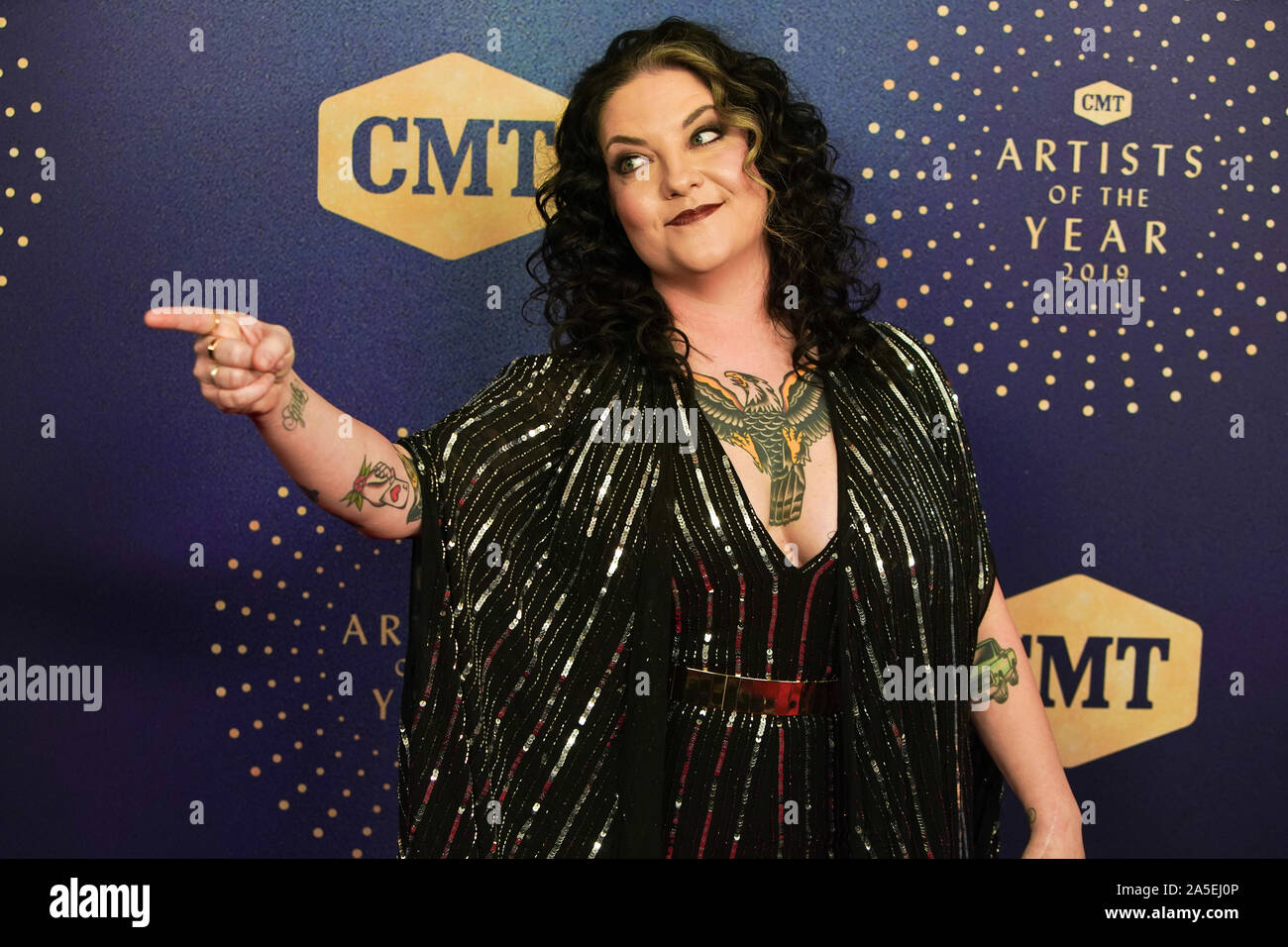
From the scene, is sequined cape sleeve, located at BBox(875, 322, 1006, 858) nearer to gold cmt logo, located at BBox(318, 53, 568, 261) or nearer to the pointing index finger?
gold cmt logo, located at BBox(318, 53, 568, 261)

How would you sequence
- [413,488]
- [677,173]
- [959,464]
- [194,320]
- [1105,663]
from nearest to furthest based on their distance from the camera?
[194,320], [413,488], [677,173], [959,464], [1105,663]

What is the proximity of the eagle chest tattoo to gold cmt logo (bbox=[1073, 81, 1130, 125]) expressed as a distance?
2.86ft

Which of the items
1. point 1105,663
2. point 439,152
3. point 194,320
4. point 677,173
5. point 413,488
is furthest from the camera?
point 1105,663

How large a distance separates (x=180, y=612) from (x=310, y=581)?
223 millimetres

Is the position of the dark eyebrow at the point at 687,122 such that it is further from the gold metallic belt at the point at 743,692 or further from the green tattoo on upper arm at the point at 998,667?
the green tattoo on upper arm at the point at 998,667

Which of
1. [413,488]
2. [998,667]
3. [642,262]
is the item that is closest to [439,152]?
[642,262]

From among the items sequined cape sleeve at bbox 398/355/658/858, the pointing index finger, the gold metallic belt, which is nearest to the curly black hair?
sequined cape sleeve at bbox 398/355/658/858

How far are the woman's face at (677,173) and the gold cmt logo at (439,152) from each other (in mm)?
474

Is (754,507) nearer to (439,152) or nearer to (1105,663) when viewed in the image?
(439,152)

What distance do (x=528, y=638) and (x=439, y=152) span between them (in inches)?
36.2

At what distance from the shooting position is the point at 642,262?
160cm
